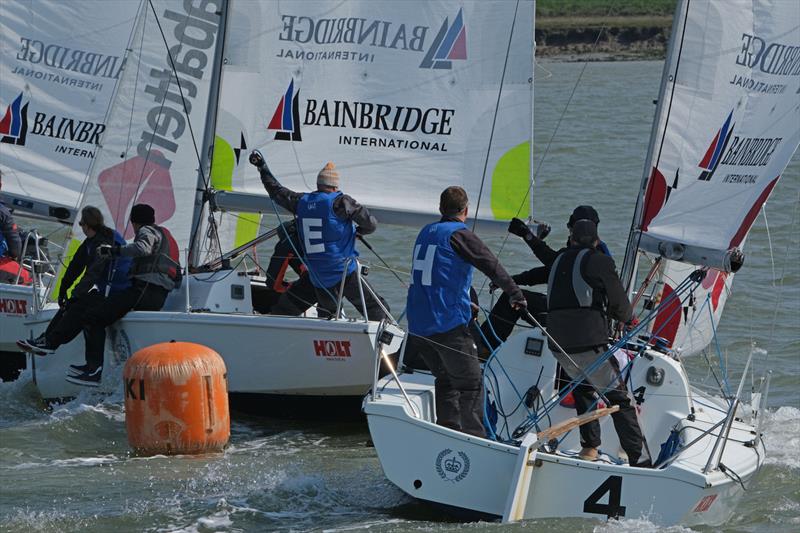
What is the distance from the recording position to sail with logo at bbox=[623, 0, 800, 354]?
370 inches

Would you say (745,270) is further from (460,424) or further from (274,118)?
(460,424)

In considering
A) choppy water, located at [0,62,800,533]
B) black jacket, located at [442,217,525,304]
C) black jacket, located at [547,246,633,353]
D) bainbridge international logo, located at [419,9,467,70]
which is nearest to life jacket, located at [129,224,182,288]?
choppy water, located at [0,62,800,533]

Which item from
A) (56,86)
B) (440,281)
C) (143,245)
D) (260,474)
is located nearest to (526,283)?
(440,281)

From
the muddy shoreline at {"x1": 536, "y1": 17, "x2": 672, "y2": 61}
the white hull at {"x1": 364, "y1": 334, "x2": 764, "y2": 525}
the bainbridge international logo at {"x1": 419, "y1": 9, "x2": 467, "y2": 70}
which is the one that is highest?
the muddy shoreline at {"x1": 536, "y1": 17, "x2": 672, "y2": 61}

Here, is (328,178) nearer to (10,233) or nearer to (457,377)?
(457,377)

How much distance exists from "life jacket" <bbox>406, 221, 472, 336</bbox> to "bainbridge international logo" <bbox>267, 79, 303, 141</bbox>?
3961 mm

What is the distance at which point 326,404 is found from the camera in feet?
34.7

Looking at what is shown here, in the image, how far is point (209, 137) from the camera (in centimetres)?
1159

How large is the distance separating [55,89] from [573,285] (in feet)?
27.5

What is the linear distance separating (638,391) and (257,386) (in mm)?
2971

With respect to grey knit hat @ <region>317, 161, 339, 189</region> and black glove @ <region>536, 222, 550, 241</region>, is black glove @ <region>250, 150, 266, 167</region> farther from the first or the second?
black glove @ <region>536, 222, 550, 241</region>

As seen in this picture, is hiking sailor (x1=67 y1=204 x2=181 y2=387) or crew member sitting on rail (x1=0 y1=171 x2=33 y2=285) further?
crew member sitting on rail (x1=0 y1=171 x2=33 y2=285)

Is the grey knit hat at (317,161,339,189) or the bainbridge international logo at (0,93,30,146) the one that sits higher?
the bainbridge international logo at (0,93,30,146)

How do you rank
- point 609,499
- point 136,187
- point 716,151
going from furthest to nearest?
point 136,187 < point 716,151 < point 609,499
